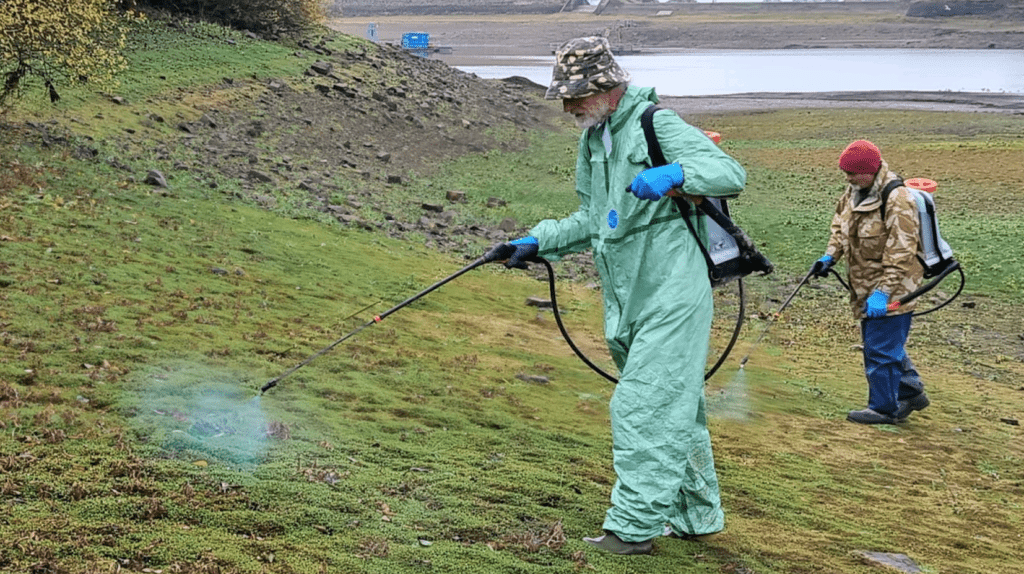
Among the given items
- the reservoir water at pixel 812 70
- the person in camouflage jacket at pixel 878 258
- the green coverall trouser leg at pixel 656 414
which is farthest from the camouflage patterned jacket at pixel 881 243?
the reservoir water at pixel 812 70

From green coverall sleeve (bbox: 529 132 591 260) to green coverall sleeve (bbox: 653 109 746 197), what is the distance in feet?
2.00

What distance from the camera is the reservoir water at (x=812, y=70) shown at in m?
67.9

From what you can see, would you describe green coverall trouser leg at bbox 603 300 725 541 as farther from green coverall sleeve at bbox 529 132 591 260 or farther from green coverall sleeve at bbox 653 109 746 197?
green coverall sleeve at bbox 529 132 591 260

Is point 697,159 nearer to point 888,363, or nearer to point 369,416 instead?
point 369,416

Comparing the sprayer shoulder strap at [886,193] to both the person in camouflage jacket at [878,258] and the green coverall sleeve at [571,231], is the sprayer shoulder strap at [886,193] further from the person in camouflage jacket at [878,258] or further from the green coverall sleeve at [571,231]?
the green coverall sleeve at [571,231]

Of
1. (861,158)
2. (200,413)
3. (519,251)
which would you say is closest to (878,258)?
(861,158)

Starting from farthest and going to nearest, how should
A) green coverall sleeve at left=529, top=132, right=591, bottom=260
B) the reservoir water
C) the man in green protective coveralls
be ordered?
the reservoir water, green coverall sleeve at left=529, top=132, right=591, bottom=260, the man in green protective coveralls

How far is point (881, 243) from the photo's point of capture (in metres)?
9.44

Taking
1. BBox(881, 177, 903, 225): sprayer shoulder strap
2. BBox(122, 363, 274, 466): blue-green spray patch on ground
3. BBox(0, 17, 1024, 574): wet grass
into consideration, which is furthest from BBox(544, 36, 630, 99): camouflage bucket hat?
BBox(881, 177, 903, 225): sprayer shoulder strap

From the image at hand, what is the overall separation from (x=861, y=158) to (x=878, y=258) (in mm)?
888

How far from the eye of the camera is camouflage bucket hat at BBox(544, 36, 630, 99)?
5.53 metres

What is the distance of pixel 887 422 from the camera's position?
1014 cm

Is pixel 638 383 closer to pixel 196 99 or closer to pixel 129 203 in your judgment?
pixel 129 203

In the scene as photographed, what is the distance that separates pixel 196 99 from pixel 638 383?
20.4 metres
